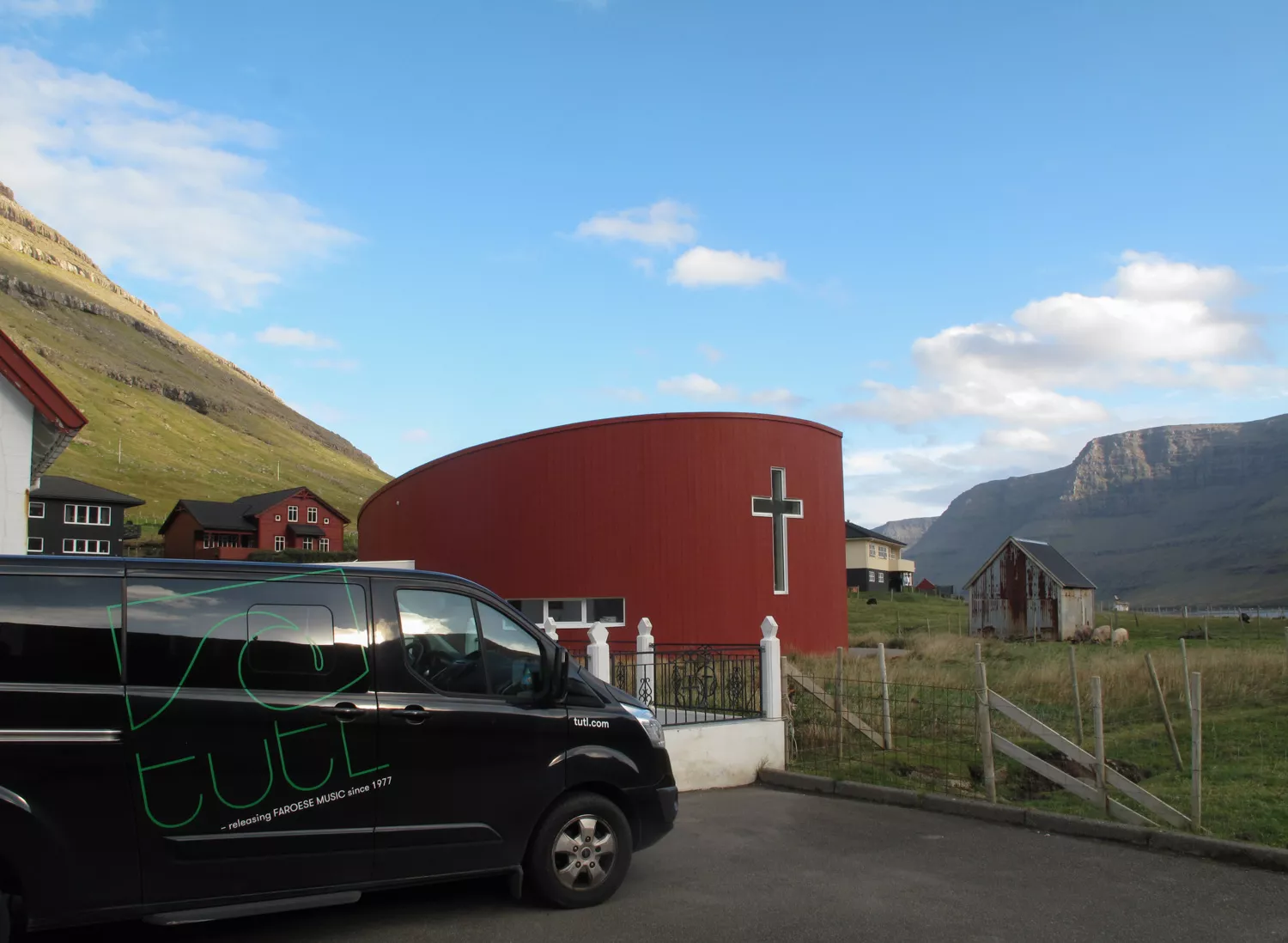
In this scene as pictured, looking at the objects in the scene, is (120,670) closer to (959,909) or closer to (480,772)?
(480,772)

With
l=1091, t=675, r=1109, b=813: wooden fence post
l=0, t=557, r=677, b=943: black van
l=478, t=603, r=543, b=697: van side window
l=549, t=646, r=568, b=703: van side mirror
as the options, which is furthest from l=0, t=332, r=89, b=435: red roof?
l=1091, t=675, r=1109, b=813: wooden fence post

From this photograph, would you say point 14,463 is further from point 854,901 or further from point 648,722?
point 854,901

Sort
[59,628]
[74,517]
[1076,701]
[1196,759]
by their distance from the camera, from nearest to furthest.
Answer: [59,628], [1196,759], [1076,701], [74,517]

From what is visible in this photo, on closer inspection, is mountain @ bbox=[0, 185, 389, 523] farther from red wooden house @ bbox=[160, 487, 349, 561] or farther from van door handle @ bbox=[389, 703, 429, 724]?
van door handle @ bbox=[389, 703, 429, 724]

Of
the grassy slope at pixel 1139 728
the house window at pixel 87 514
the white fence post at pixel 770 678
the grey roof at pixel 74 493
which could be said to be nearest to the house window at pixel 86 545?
the house window at pixel 87 514

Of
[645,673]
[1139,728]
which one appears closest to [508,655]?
[645,673]

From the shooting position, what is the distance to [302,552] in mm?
81938

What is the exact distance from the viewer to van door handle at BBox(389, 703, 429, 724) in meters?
5.98

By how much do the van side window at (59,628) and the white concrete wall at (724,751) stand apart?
629 cm

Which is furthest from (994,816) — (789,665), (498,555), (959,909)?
(498,555)

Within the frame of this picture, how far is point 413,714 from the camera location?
6016 millimetres

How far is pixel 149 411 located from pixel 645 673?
474 ft

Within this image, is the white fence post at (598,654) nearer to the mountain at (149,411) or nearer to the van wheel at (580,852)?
the van wheel at (580,852)

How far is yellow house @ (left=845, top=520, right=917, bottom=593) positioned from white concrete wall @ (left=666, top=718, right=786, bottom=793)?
73.3 m
